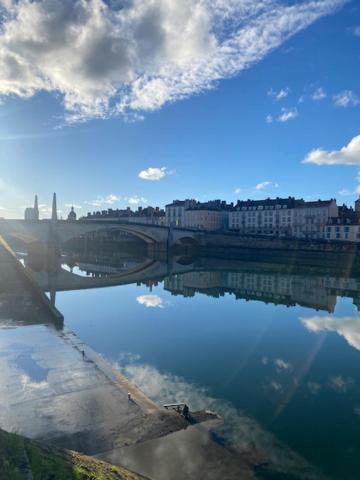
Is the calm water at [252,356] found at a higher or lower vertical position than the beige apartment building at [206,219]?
lower

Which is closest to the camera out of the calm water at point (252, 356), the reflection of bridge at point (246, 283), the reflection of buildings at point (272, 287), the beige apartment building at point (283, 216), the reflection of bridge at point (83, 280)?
the calm water at point (252, 356)

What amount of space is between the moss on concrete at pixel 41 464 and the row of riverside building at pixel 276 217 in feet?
224

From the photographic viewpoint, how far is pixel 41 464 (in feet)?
14.4

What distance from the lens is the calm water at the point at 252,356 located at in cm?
804

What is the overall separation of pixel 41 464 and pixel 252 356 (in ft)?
33.1

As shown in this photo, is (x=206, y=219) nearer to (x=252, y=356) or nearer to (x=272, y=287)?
(x=272, y=287)

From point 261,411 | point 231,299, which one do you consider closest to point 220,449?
point 261,411

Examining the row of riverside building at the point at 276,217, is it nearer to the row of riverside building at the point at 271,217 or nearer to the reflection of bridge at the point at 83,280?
→ the row of riverside building at the point at 271,217

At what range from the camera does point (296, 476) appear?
6703 millimetres

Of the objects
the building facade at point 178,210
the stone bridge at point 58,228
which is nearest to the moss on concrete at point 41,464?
the stone bridge at point 58,228

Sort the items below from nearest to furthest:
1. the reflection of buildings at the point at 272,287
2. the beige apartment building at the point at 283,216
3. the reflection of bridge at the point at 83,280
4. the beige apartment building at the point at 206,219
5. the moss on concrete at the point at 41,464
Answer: the moss on concrete at the point at 41,464 < the reflection of buildings at the point at 272,287 < the reflection of bridge at the point at 83,280 < the beige apartment building at the point at 283,216 < the beige apartment building at the point at 206,219

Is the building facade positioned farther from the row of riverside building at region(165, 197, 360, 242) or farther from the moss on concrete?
the moss on concrete

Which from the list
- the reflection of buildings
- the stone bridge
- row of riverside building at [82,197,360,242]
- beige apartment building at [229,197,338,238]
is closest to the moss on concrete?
the reflection of buildings

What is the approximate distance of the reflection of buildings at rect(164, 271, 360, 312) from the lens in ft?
87.3
